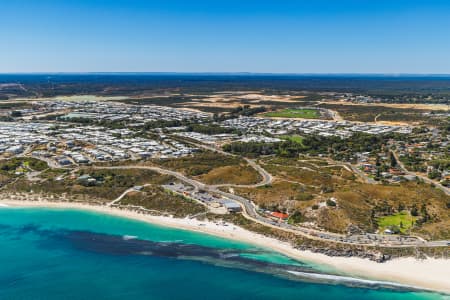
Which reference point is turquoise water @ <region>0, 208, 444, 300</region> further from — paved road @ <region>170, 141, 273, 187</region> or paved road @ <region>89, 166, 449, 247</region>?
paved road @ <region>170, 141, 273, 187</region>

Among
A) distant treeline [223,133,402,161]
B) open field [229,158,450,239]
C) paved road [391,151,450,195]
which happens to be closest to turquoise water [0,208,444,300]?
open field [229,158,450,239]

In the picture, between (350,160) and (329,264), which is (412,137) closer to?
(350,160)

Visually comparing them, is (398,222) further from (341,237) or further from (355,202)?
(341,237)

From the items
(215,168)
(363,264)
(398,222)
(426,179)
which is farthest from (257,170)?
(363,264)

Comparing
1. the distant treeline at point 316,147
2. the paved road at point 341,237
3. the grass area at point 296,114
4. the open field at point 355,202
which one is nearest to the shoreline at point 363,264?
the paved road at point 341,237

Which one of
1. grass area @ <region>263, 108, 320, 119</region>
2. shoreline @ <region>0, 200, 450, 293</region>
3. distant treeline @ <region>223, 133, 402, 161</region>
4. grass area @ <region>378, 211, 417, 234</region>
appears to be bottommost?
shoreline @ <region>0, 200, 450, 293</region>
